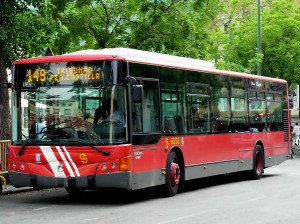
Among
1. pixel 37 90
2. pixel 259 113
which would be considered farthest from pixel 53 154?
pixel 259 113

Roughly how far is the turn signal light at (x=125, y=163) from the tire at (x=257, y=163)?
7.85 m

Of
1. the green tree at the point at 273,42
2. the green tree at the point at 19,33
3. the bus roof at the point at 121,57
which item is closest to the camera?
the bus roof at the point at 121,57

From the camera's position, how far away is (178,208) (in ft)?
43.2

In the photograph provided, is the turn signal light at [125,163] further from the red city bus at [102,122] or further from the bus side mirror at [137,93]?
the bus side mirror at [137,93]

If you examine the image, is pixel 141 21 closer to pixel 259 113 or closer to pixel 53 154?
pixel 259 113

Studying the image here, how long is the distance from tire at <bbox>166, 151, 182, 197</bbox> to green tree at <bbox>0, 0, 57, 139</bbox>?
17.0 ft

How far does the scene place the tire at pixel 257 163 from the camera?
20.8 meters

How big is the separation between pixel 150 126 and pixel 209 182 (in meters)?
6.06

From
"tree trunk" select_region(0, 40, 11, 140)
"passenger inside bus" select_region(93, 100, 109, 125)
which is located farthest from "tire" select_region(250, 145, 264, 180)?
"passenger inside bus" select_region(93, 100, 109, 125)

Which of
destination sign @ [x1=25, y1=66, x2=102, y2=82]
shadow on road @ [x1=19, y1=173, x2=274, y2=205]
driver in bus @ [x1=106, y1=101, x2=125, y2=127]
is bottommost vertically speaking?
shadow on road @ [x1=19, y1=173, x2=274, y2=205]

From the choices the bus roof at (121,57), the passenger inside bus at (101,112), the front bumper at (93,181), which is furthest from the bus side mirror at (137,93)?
the front bumper at (93,181)

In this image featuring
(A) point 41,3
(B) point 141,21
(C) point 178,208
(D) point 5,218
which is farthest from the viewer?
(B) point 141,21

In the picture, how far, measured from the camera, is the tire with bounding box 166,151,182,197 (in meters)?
15.2

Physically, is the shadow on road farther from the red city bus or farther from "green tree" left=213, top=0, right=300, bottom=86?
"green tree" left=213, top=0, right=300, bottom=86
